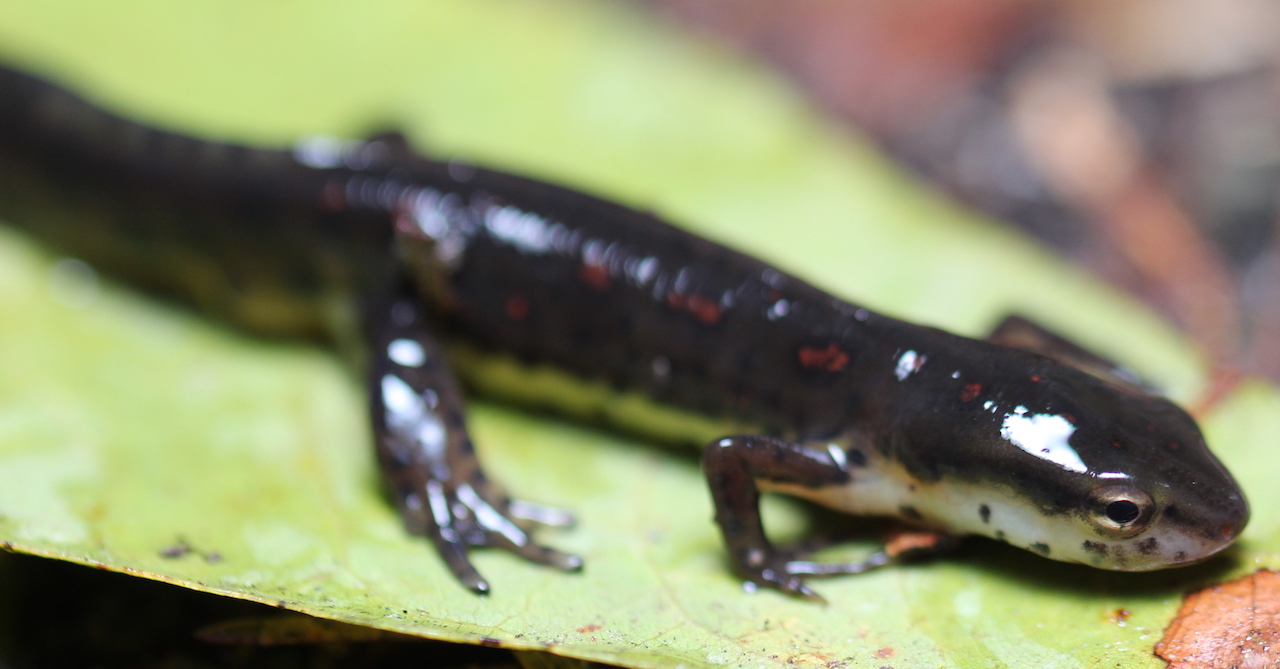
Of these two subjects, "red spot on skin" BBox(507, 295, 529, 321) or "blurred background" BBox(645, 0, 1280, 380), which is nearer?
"red spot on skin" BBox(507, 295, 529, 321)

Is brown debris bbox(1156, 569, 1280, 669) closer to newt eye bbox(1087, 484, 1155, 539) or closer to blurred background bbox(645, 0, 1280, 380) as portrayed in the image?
newt eye bbox(1087, 484, 1155, 539)

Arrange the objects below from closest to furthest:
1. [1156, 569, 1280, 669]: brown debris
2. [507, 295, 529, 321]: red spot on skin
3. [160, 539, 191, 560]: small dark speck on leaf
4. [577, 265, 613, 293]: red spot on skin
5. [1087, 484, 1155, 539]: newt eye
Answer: [1156, 569, 1280, 669]: brown debris < [1087, 484, 1155, 539]: newt eye < [160, 539, 191, 560]: small dark speck on leaf < [577, 265, 613, 293]: red spot on skin < [507, 295, 529, 321]: red spot on skin

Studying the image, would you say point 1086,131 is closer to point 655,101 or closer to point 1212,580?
point 655,101

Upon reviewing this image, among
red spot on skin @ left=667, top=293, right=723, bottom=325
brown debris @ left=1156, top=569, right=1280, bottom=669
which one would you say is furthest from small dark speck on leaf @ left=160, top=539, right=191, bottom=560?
brown debris @ left=1156, top=569, right=1280, bottom=669

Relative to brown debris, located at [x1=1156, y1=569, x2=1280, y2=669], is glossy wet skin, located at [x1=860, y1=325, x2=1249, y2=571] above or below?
above

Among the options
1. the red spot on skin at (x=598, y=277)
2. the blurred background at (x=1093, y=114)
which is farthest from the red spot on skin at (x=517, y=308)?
the blurred background at (x=1093, y=114)

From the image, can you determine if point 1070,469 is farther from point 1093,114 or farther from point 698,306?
point 1093,114

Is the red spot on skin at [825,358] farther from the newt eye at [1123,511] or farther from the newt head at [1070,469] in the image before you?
the newt eye at [1123,511]
